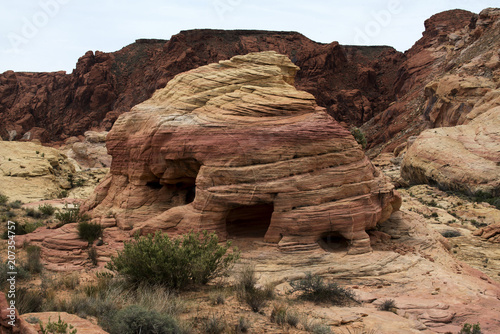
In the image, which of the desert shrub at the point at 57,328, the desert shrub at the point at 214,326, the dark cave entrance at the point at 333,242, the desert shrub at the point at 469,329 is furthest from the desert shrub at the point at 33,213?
the desert shrub at the point at 469,329

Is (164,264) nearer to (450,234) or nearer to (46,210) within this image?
(46,210)

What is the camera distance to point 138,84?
8325 centimetres

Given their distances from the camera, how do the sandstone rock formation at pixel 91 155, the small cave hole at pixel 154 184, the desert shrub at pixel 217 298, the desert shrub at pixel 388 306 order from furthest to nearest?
1. the sandstone rock formation at pixel 91 155
2. the small cave hole at pixel 154 184
3. the desert shrub at pixel 388 306
4. the desert shrub at pixel 217 298

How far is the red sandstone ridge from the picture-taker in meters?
75.9

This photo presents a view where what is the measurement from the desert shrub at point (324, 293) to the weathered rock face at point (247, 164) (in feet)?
7.14

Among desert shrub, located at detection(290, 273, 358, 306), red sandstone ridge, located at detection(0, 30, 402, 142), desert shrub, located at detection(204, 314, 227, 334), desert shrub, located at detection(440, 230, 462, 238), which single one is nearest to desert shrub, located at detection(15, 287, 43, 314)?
desert shrub, located at detection(204, 314, 227, 334)

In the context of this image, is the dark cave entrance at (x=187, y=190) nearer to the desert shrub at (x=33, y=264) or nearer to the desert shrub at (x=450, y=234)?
the desert shrub at (x=33, y=264)

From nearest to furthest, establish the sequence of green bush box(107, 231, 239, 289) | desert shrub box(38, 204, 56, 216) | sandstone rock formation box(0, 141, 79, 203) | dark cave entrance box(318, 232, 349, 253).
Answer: green bush box(107, 231, 239, 289) < dark cave entrance box(318, 232, 349, 253) < desert shrub box(38, 204, 56, 216) < sandstone rock formation box(0, 141, 79, 203)

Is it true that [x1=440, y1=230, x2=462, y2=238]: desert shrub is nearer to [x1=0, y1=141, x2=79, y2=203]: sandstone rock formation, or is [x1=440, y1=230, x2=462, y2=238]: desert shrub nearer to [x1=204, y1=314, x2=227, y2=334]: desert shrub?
[x1=204, y1=314, x2=227, y2=334]: desert shrub

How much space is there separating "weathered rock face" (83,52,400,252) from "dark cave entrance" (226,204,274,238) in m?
0.03

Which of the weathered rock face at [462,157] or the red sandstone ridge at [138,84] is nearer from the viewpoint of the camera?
the weathered rock face at [462,157]

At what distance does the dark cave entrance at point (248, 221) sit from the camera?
12047 millimetres

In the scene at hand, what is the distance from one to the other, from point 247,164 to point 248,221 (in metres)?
2.64

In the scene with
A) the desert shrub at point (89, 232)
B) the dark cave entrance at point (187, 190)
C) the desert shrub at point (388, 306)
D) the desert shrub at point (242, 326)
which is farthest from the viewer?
the dark cave entrance at point (187, 190)
